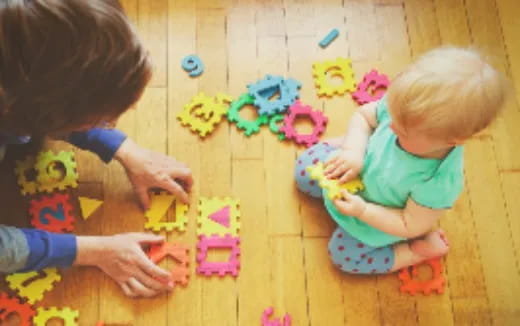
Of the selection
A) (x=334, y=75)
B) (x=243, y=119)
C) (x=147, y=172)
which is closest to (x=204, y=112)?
(x=243, y=119)

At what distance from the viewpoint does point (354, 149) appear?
1.19m

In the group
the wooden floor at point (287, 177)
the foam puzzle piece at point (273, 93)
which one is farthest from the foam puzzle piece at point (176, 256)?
the foam puzzle piece at point (273, 93)

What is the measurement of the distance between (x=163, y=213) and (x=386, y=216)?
0.52 meters

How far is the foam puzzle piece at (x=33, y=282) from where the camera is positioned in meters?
1.23

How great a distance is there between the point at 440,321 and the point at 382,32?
763 mm

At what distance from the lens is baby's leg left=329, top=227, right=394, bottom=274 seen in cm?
124

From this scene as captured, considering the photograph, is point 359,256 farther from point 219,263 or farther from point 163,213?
point 163,213

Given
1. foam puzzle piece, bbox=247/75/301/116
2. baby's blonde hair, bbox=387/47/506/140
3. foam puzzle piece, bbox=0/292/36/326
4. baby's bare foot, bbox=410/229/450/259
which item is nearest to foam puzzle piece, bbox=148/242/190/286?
foam puzzle piece, bbox=0/292/36/326

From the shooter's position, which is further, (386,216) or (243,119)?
(243,119)

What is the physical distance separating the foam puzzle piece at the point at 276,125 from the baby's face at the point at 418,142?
400 mm

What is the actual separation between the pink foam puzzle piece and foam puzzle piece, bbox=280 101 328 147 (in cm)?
24

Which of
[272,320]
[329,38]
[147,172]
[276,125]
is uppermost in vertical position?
[329,38]

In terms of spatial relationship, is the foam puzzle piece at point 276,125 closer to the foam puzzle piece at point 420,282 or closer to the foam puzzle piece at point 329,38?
the foam puzzle piece at point 329,38

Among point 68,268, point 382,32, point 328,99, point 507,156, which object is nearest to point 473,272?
point 507,156
